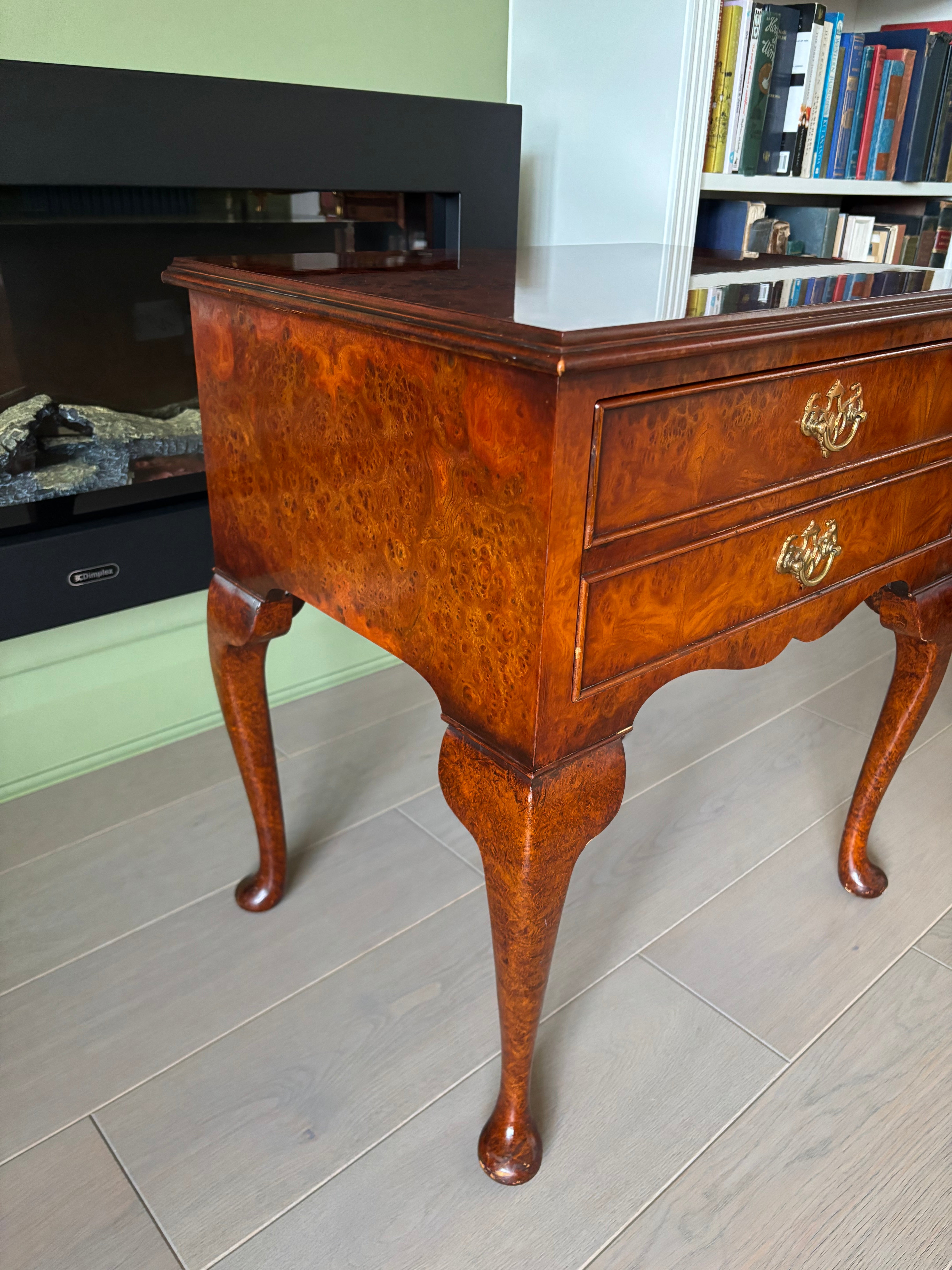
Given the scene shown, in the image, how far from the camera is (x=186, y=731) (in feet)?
4.79

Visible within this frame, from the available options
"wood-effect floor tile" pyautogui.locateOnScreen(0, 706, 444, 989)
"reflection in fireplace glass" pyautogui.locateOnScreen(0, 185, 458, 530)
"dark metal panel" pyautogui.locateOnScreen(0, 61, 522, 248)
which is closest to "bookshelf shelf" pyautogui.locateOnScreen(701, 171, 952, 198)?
"dark metal panel" pyautogui.locateOnScreen(0, 61, 522, 248)

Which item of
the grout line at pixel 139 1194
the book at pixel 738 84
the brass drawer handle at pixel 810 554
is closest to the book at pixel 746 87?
the book at pixel 738 84

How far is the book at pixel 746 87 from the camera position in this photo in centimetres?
150

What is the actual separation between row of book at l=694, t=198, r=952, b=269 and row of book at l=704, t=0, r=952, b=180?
8 centimetres

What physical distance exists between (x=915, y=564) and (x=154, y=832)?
0.97 metres

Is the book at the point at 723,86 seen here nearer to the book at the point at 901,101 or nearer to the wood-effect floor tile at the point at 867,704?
the book at the point at 901,101

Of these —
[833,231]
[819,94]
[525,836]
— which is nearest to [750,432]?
[525,836]

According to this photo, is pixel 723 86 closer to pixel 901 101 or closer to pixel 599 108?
pixel 599 108

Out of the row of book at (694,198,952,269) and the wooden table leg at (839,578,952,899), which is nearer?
the wooden table leg at (839,578,952,899)

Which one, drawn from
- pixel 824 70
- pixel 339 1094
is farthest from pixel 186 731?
pixel 824 70

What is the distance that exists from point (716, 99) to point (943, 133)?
729mm

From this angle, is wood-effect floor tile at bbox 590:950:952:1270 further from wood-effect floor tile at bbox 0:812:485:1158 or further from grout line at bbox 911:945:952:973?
wood-effect floor tile at bbox 0:812:485:1158

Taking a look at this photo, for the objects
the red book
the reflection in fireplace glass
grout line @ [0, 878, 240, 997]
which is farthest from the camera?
the red book

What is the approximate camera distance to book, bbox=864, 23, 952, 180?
1.81 m
